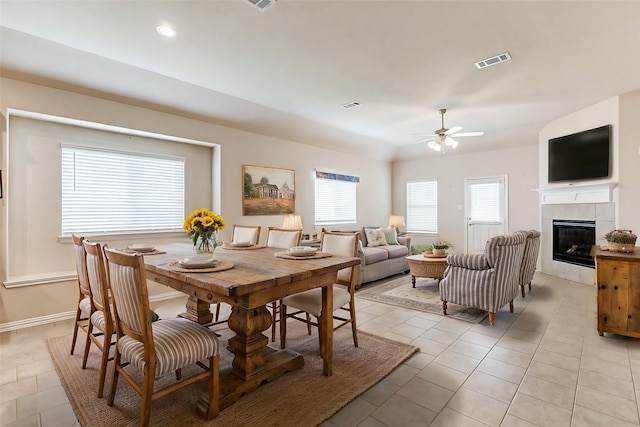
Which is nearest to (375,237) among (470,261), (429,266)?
(429,266)

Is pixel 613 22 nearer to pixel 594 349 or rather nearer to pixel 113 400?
pixel 594 349

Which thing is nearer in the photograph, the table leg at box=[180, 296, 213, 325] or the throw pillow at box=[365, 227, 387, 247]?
the table leg at box=[180, 296, 213, 325]

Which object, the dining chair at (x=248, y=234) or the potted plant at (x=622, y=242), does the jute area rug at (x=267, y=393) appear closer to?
the dining chair at (x=248, y=234)

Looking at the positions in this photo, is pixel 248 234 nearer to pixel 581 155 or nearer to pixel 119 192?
pixel 119 192

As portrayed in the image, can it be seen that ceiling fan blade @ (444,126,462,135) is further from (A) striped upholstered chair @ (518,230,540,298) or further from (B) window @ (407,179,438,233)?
(B) window @ (407,179,438,233)

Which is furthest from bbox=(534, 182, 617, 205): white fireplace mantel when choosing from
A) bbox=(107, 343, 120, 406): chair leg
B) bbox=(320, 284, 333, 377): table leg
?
bbox=(107, 343, 120, 406): chair leg

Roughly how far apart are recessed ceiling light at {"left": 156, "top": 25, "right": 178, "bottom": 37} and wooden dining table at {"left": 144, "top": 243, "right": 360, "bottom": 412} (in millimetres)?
1977

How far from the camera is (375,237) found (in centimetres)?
612

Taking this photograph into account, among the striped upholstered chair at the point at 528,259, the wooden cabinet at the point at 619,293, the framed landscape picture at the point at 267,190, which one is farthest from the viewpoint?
the framed landscape picture at the point at 267,190

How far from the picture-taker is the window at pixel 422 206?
7859mm

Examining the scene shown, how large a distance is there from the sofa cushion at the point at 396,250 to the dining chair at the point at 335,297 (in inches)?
111

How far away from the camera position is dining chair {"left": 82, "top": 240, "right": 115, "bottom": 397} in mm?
1997

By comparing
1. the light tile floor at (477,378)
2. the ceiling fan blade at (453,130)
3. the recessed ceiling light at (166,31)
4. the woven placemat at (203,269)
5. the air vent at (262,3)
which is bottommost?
the light tile floor at (477,378)

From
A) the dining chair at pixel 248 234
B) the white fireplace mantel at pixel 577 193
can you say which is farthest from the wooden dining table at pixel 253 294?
the white fireplace mantel at pixel 577 193
